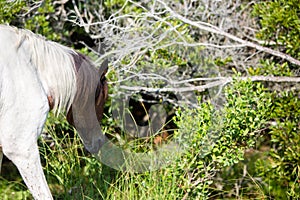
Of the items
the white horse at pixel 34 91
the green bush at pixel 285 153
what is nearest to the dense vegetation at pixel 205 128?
the green bush at pixel 285 153

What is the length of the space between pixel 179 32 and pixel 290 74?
93 centimetres

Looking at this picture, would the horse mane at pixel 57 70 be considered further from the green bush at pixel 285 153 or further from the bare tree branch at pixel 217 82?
the green bush at pixel 285 153

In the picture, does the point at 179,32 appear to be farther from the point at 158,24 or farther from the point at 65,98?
the point at 65,98

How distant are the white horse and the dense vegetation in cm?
72

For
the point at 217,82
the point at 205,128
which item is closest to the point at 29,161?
the point at 205,128

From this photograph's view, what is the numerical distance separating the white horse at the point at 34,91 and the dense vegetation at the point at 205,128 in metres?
0.72

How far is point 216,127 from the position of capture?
143 inches

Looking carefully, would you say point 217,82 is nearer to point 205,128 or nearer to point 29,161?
point 205,128

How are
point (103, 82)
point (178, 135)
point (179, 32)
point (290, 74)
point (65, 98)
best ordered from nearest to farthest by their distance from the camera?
point (65, 98)
point (103, 82)
point (178, 135)
point (290, 74)
point (179, 32)

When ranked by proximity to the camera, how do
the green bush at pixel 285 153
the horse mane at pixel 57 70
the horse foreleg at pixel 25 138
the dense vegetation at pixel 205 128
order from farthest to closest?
the green bush at pixel 285 153, the dense vegetation at pixel 205 128, the horse mane at pixel 57 70, the horse foreleg at pixel 25 138

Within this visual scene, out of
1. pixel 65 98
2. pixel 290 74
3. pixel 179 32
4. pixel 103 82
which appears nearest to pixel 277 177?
pixel 290 74

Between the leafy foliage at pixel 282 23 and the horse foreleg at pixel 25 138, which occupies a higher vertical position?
the leafy foliage at pixel 282 23

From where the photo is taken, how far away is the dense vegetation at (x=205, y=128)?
361 centimetres

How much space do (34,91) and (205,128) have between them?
1.18m
